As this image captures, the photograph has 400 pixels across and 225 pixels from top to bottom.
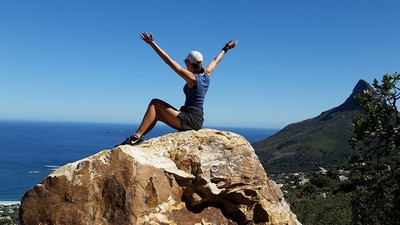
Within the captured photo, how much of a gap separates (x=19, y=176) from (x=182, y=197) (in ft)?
456

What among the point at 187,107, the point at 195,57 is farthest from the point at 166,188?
the point at 195,57

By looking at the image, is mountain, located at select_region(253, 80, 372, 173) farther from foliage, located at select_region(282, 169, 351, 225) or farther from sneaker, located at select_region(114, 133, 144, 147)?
sneaker, located at select_region(114, 133, 144, 147)

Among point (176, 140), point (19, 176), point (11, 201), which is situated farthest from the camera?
point (19, 176)

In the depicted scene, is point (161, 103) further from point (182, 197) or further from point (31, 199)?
point (31, 199)

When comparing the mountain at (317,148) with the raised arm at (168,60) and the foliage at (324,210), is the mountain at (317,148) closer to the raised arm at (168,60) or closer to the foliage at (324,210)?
the foliage at (324,210)

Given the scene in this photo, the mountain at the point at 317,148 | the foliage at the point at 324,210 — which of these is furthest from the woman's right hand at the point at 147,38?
the mountain at the point at 317,148

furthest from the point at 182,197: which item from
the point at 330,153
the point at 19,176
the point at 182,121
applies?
the point at 19,176

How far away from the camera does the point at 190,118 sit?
9.05 metres

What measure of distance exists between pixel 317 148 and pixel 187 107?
135 metres

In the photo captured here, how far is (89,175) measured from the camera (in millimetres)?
7535

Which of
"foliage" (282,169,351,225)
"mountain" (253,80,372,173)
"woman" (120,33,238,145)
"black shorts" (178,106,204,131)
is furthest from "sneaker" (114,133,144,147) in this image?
"mountain" (253,80,372,173)

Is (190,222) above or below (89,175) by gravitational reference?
below

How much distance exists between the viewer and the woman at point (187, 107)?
866 centimetres

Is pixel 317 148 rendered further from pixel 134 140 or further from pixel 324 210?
pixel 134 140
